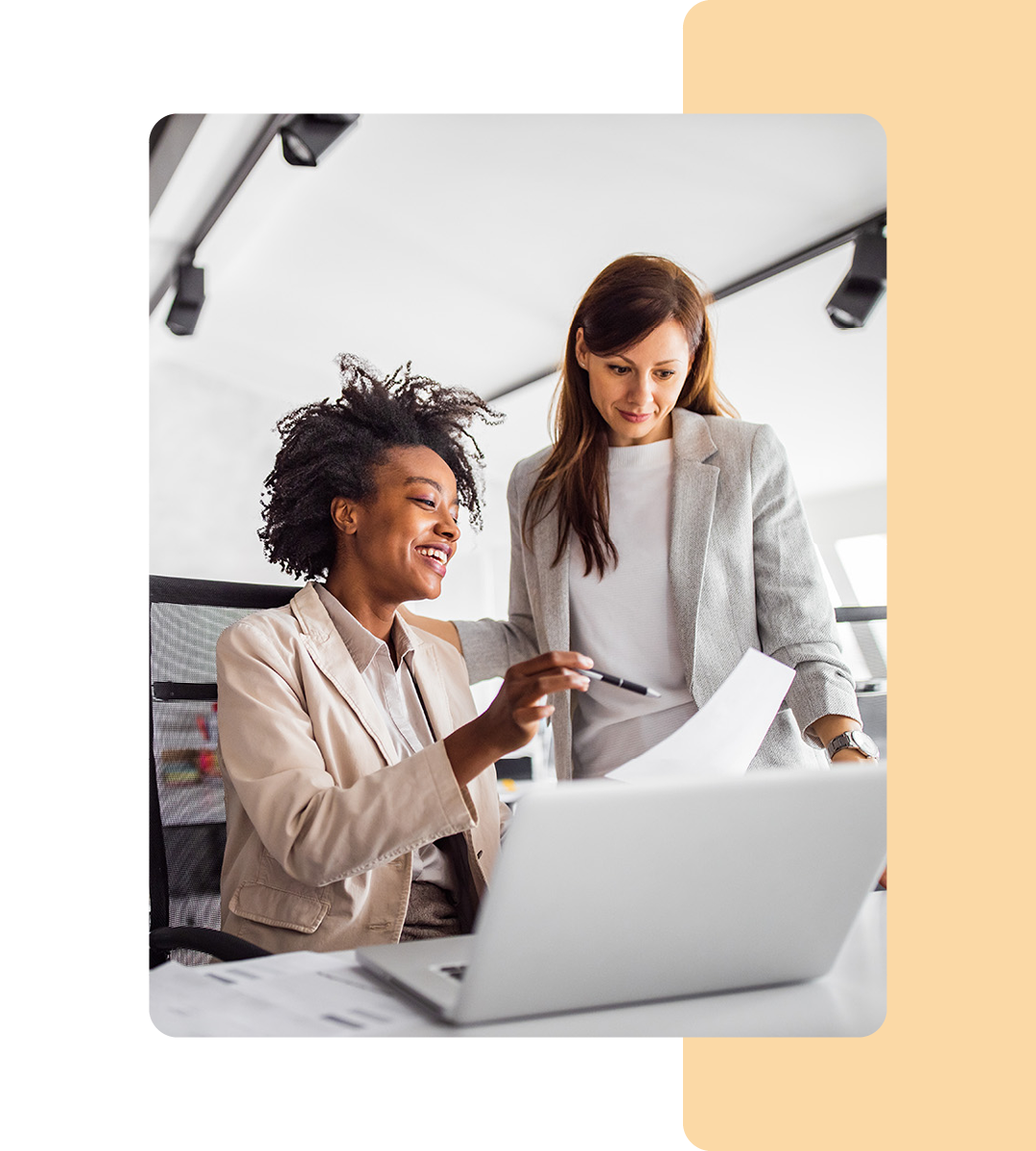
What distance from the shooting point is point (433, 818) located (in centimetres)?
140

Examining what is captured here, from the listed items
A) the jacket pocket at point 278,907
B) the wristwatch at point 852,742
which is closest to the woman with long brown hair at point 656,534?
the wristwatch at point 852,742

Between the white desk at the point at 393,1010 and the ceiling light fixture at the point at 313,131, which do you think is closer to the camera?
the white desk at the point at 393,1010

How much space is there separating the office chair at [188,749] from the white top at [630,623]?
0.45m

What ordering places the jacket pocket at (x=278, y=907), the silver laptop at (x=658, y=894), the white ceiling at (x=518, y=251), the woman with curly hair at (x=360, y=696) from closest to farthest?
the silver laptop at (x=658, y=894) < the woman with curly hair at (x=360, y=696) < the jacket pocket at (x=278, y=907) < the white ceiling at (x=518, y=251)

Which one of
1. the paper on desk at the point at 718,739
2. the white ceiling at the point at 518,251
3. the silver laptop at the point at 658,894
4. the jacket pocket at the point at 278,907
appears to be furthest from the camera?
the white ceiling at the point at 518,251

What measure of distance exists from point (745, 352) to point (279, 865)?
0.98 meters

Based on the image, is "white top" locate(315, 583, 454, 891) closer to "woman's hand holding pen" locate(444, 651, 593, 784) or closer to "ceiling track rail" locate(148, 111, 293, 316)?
"woman's hand holding pen" locate(444, 651, 593, 784)

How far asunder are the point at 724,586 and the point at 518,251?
569 mm

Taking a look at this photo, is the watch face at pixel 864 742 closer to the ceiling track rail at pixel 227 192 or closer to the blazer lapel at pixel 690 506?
the blazer lapel at pixel 690 506

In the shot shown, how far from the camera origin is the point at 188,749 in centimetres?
170

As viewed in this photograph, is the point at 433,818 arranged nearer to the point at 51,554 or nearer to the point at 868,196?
the point at 51,554

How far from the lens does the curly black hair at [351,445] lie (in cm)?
165

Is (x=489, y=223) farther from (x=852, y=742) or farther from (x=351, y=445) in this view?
(x=852, y=742)

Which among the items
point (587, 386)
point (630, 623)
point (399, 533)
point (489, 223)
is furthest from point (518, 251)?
point (630, 623)
